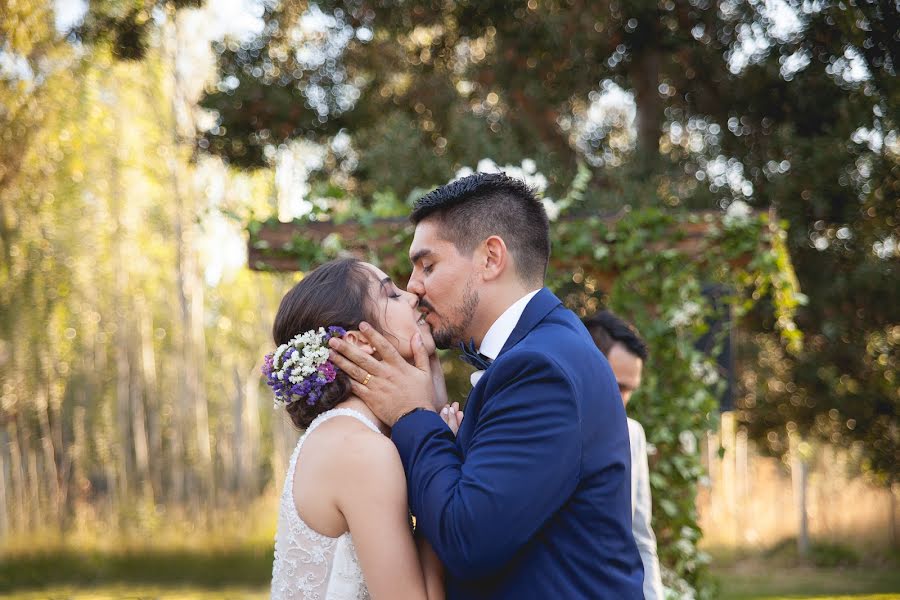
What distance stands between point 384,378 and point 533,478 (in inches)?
20.7

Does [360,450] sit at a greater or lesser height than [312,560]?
greater

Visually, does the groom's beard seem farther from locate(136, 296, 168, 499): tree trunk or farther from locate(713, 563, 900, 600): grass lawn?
locate(136, 296, 168, 499): tree trunk

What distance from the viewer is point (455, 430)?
7.36ft

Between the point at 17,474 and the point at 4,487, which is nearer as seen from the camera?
the point at 4,487

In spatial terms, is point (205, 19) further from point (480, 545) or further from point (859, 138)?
point (480, 545)

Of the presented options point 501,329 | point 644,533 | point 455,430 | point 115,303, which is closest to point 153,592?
point 644,533

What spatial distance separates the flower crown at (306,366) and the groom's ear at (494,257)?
0.38 meters

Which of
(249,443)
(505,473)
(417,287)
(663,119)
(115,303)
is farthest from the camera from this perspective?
(249,443)

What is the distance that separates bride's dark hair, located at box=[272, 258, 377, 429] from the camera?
220 cm

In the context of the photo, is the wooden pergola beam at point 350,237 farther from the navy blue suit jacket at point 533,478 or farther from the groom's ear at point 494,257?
the navy blue suit jacket at point 533,478

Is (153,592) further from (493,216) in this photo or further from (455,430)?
(493,216)

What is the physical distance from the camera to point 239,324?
2567 cm

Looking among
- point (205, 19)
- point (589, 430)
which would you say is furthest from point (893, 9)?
point (205, 19)

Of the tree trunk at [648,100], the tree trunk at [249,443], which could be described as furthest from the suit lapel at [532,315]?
the tree trunk at [249,443]
